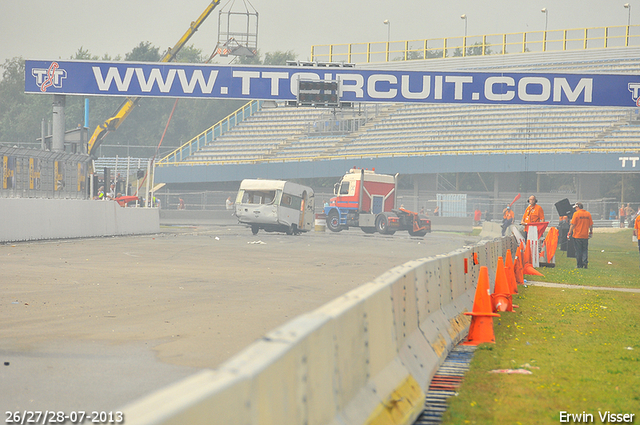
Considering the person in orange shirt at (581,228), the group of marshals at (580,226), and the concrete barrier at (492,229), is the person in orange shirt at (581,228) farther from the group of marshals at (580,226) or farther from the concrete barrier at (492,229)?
the concrete barrier at (492,229)

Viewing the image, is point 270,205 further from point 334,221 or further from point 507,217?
point 507,217

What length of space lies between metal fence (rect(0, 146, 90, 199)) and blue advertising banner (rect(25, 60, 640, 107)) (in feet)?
19.7

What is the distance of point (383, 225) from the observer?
38750mm

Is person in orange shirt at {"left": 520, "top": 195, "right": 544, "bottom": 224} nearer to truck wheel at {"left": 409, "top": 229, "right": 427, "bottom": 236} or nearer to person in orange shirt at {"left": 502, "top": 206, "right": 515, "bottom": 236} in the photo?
person in orange shirt at {"left": 502, "top": 206, "right": 515, "bottom": 236}

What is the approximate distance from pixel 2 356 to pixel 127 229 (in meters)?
23.1

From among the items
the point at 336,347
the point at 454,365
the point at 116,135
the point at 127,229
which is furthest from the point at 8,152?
the point at 116,135

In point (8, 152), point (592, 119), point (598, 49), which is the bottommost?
point (8, 152)

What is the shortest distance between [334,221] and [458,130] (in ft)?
63.5

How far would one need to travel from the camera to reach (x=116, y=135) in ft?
319

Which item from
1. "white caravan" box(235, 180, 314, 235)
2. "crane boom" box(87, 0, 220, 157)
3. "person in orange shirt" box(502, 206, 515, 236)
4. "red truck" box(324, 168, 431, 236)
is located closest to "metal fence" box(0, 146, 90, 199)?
"white caravan" box(235, 180, 314, 235)

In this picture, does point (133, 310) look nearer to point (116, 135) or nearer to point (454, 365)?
point (454, 365)

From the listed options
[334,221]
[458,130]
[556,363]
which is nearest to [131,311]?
[556,363]

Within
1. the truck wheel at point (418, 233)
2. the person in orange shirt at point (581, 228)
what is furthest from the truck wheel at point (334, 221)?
the person in orange shirt at point (581, 228)

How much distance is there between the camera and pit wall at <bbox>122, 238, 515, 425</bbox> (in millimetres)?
2570
